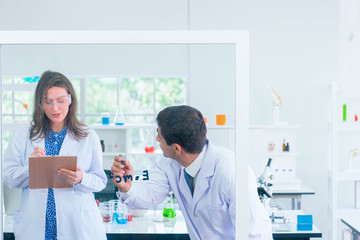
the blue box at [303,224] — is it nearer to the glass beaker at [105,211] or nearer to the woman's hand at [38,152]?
the glass beaker at [105,211]

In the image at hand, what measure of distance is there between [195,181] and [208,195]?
71 millimetres

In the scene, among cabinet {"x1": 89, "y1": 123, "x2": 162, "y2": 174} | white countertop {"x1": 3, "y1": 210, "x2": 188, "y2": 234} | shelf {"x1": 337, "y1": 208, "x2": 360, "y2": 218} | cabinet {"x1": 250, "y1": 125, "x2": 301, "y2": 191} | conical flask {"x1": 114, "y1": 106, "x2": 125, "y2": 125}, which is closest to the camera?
cabinet {"x1": 89, "y1": 123, "x2": 162, "y2": 174}

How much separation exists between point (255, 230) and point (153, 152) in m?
0.47

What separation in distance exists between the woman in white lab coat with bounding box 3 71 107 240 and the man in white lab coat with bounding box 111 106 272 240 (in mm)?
118

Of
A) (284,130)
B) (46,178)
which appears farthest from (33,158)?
(284,130)

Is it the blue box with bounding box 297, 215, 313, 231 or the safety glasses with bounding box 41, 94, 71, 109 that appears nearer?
the safety glasses with bounding box 41, 94, 71, 109

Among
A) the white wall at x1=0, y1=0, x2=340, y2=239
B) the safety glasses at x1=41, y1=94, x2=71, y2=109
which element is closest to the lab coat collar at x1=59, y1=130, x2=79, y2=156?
the safety glasses at x1=41, y1=94, x2=71, y2=109

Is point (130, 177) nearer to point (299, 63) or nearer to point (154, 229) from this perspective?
point (154, 229)

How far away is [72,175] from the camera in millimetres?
1467

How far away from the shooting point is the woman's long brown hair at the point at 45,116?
1.51 metres

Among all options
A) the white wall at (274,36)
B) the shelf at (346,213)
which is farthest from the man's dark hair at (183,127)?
the white wall at (274,36)

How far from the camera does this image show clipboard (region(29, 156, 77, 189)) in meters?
1.45

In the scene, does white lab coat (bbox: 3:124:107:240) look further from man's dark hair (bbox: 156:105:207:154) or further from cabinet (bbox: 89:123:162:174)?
man's dark hair (bbox: 156:105:207:154)

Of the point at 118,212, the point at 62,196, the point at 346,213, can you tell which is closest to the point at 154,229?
the point at 118,212
